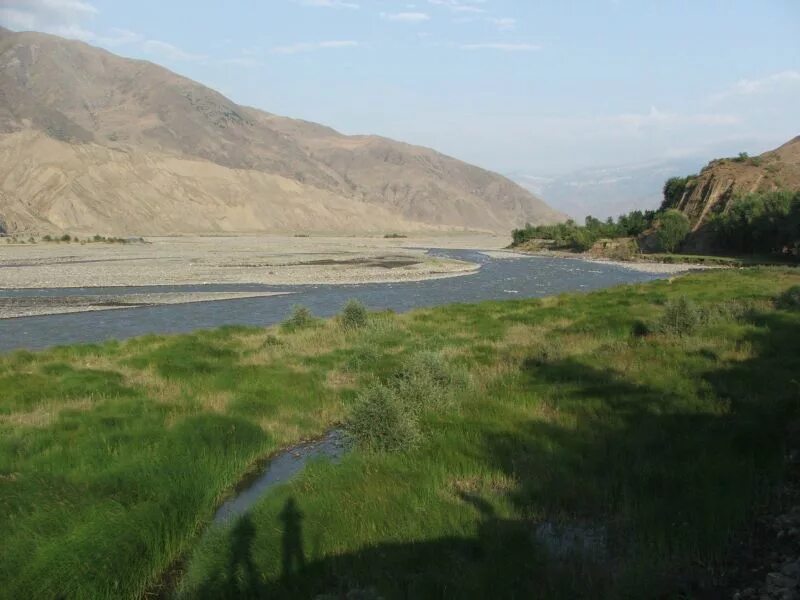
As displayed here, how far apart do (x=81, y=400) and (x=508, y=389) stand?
9.32 m

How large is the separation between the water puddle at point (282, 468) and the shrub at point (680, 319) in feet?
38.8

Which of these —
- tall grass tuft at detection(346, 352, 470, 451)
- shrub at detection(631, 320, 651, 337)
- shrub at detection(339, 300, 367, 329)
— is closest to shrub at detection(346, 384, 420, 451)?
tall grass tuft at detection(346, 352, 470, 451)

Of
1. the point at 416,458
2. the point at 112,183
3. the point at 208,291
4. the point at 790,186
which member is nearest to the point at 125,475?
the point at 416,458

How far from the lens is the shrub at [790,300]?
24.3m

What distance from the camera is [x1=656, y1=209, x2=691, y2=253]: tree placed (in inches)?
3593

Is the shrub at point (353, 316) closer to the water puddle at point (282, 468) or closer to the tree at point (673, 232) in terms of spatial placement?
the water puddle at point (282, 468)

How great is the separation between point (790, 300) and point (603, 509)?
2152 centimetres

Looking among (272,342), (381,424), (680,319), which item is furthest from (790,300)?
(381,424)

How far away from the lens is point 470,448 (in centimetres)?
1039

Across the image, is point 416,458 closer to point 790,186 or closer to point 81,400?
point 81,400

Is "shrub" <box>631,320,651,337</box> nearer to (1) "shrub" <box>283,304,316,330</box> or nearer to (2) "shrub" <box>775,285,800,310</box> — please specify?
(2) "shrub" <box>775,285,800,310</box>

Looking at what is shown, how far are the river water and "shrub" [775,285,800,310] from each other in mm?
17886

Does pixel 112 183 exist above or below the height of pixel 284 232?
above

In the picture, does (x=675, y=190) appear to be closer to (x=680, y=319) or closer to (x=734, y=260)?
(x=734, y=260)
